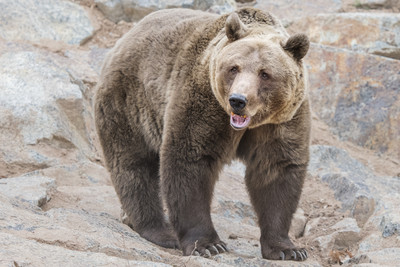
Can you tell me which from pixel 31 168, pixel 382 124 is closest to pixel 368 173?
pixel 382 124

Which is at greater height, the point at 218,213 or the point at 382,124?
the point at 218,213

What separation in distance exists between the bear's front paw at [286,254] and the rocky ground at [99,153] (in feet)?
0.55

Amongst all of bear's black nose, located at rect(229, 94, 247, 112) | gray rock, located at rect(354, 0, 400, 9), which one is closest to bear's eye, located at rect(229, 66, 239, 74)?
bear's black nose, located at rect(229, 94, 247, 112)

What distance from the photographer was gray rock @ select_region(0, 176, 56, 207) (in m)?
5.90

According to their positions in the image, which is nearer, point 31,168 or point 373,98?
point 31,168

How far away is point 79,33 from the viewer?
431 inches

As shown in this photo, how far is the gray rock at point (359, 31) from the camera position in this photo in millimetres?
10469

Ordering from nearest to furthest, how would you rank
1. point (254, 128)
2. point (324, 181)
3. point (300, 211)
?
1. point (254, 128)
2. point (300, 211)
3. point (324, 181)

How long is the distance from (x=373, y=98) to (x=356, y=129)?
22.7 inches

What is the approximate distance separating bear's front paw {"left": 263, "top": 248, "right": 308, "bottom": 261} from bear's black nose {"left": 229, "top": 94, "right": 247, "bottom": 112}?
151cm

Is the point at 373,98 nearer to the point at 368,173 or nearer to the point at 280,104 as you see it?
the point at 368,173

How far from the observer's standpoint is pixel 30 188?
622 centimetres

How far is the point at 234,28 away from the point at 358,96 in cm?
529

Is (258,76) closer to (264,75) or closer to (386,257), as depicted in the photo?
(264,75)
